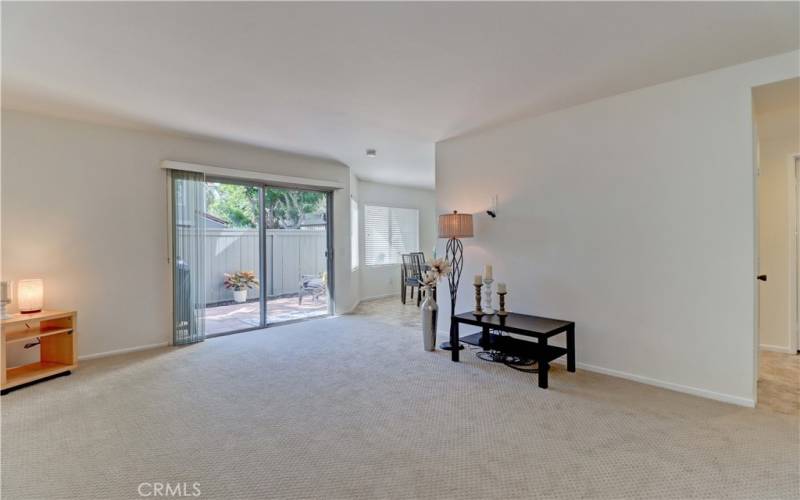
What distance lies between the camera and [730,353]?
2.63 meters

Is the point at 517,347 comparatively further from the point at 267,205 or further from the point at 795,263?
the point at 267,205

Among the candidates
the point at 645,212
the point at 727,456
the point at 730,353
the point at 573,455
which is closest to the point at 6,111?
the point at 573,455

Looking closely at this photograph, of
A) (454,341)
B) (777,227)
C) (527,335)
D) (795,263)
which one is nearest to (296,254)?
(454,341)

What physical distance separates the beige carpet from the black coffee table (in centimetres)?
19

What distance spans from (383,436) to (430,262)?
6.71 ft

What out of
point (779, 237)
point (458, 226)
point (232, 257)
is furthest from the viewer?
point (232, 257)

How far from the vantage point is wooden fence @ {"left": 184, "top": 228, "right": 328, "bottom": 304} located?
15.2ft

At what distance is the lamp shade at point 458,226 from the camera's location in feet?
12.6

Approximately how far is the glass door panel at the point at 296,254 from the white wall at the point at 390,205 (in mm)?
1545

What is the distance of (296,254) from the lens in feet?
17.7

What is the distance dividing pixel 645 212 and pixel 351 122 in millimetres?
2794

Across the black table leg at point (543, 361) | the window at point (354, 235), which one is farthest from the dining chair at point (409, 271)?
the black table leg at point (543, 361)

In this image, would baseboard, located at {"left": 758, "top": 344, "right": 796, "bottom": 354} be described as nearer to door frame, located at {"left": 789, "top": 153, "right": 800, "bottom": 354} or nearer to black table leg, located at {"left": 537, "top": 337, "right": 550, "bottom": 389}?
door frame, located at {"left": 789, "top": 153, "right": 800, "bottom": 354}

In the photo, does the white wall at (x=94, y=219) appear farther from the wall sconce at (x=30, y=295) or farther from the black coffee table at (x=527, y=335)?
the black coffee table at (x=527, y=335)
